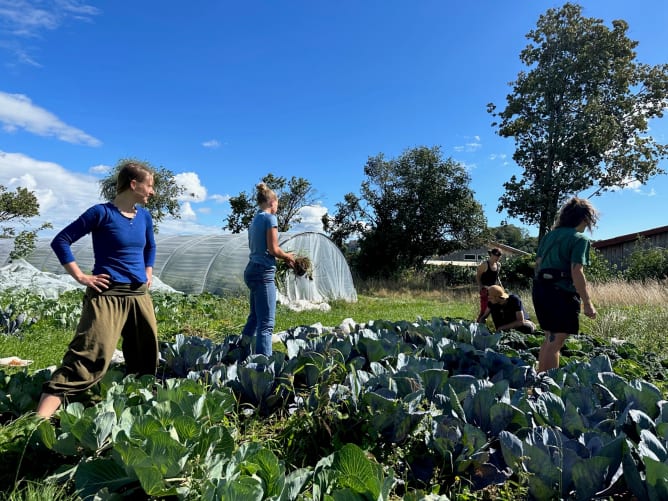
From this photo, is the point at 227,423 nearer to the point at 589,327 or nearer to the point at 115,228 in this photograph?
the point at 115,228

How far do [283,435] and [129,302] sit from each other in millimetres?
1231

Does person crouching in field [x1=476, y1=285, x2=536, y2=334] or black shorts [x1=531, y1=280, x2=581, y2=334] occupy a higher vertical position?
black shorts [x1=531, y1=280, x2=581, y2=334]

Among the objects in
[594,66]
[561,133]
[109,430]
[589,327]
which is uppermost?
[594,66]

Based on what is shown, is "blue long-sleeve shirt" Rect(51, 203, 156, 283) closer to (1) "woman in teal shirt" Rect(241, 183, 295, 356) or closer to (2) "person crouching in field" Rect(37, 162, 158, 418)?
(2) "person crouching in field" Rect(37, 162, 158, 418)

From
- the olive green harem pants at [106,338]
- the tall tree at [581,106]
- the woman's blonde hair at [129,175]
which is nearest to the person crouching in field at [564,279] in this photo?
the olive green harem pants at [106,338]

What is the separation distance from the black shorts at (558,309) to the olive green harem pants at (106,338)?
114 inches

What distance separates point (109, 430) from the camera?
161 centimetres

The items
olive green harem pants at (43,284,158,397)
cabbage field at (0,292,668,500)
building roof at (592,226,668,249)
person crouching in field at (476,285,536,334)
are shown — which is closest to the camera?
cabbage field at (0,292,668,500)

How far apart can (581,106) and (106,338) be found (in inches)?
805

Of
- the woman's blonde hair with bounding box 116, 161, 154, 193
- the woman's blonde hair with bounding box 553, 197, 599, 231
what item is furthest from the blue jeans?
the woman's blonde hair with bounding box 553, 197, 599, 231

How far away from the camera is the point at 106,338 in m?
2.25

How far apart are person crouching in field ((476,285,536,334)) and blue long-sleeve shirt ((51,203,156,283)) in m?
4.43

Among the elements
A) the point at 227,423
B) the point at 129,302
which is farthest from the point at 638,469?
the point at 129,302

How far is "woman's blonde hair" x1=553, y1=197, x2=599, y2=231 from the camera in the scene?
325 cm
